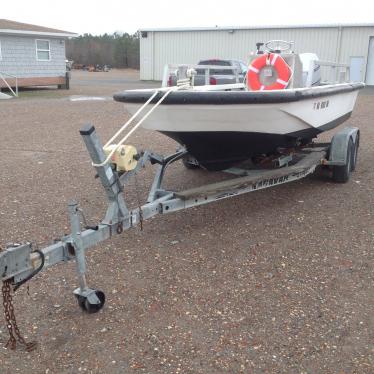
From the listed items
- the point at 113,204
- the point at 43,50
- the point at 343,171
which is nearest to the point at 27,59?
the point at 43,50

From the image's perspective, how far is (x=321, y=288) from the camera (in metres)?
3.61

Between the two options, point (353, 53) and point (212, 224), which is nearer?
point (212, 224)

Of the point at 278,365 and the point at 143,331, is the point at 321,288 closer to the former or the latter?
the point at 278,365

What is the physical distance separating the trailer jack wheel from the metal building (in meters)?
22.9

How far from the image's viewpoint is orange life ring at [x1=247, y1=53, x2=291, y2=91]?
5.51m

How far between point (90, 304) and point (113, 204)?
2.49 ft

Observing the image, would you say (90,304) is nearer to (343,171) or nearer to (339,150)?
(339,150)

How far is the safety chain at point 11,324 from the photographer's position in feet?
8.98

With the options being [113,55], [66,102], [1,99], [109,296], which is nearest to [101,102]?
[66,102]

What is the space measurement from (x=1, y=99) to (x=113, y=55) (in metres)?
48.4

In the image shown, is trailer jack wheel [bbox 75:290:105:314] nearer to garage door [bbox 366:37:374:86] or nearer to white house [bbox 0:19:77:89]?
white house [bbox 0:19:77:89]

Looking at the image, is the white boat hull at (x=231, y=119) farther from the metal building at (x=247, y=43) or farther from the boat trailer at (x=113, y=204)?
the metal building at (x=247, y=43)

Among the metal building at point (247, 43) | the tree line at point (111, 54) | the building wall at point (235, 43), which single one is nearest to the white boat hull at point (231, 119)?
the metal building at point (247, 43)

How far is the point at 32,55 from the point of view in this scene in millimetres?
21625
